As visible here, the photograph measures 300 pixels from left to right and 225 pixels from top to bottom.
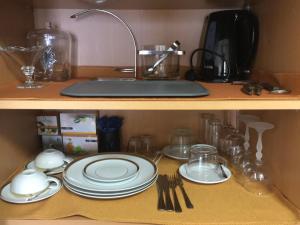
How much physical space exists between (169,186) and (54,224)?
33cm

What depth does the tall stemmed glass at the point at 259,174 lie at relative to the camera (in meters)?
0.78

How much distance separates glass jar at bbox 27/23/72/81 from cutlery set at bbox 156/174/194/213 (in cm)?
47

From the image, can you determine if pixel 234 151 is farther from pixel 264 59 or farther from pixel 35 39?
pixel 35 39

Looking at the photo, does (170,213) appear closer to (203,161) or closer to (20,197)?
(203,161)

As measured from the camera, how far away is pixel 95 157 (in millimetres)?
925

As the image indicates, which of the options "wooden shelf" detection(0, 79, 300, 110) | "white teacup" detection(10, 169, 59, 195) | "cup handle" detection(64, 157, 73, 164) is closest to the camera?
"wooden shelf" detection(0, 79, 300, 110)

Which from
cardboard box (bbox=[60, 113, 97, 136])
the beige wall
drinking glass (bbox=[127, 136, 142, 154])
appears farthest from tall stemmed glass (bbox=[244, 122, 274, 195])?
cardboard box (bbox=[60, 113, 97, 136])

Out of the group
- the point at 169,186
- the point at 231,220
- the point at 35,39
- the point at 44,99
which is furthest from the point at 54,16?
the point at 231,220

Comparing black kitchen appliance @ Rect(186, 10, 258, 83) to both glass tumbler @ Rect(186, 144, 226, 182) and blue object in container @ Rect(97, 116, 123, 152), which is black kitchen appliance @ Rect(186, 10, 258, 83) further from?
blue object in container @ Rect(97, 116, 123, 152)

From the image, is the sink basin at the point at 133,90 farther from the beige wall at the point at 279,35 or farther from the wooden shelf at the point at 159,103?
the beige wall at the point at 279,35

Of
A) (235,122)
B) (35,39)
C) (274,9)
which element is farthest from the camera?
(235,122)

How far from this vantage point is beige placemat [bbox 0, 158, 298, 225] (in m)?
0.66

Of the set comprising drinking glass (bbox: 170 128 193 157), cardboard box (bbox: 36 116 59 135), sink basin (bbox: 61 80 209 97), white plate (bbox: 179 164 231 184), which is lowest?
white plate (bbox: 179 164 231 184)

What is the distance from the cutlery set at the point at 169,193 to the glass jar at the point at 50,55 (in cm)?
47
